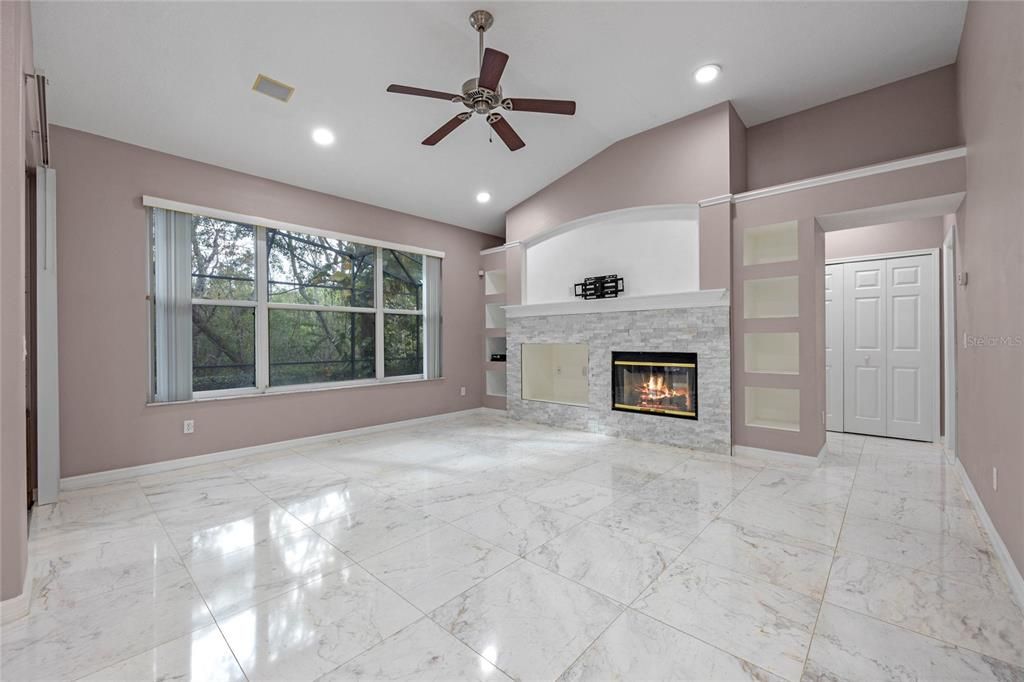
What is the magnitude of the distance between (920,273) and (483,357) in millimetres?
5501

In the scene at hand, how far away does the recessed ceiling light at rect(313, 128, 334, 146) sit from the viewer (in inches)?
162

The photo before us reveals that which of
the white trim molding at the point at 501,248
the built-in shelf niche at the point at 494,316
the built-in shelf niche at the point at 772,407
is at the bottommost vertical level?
the built-in shelf niche at the point at 772,407

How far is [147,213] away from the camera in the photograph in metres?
3.91

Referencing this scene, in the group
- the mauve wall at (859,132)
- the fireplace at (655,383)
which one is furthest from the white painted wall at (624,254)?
the mauve wall at (859,132)

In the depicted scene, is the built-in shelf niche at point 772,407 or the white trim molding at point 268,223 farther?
the built-in shelf niche at point 772,407

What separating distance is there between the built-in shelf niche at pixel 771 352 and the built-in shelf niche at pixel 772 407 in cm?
23

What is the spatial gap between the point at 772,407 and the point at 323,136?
5.36m

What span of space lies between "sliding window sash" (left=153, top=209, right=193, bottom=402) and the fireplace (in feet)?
14.7

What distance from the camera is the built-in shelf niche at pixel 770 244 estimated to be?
4.37 meters

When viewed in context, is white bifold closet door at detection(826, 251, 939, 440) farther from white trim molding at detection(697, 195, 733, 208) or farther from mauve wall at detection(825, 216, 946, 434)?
white trim molding at detection(697, 195, 733, 208)

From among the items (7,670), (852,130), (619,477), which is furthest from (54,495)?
(852,130)

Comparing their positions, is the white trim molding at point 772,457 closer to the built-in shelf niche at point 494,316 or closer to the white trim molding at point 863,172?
the white trim molding at point 863,172

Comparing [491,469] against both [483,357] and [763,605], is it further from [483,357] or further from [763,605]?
[483,357]

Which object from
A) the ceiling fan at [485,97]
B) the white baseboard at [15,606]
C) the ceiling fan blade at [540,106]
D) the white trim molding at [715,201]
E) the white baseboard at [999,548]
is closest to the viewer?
the white baseboard at [15,606]
